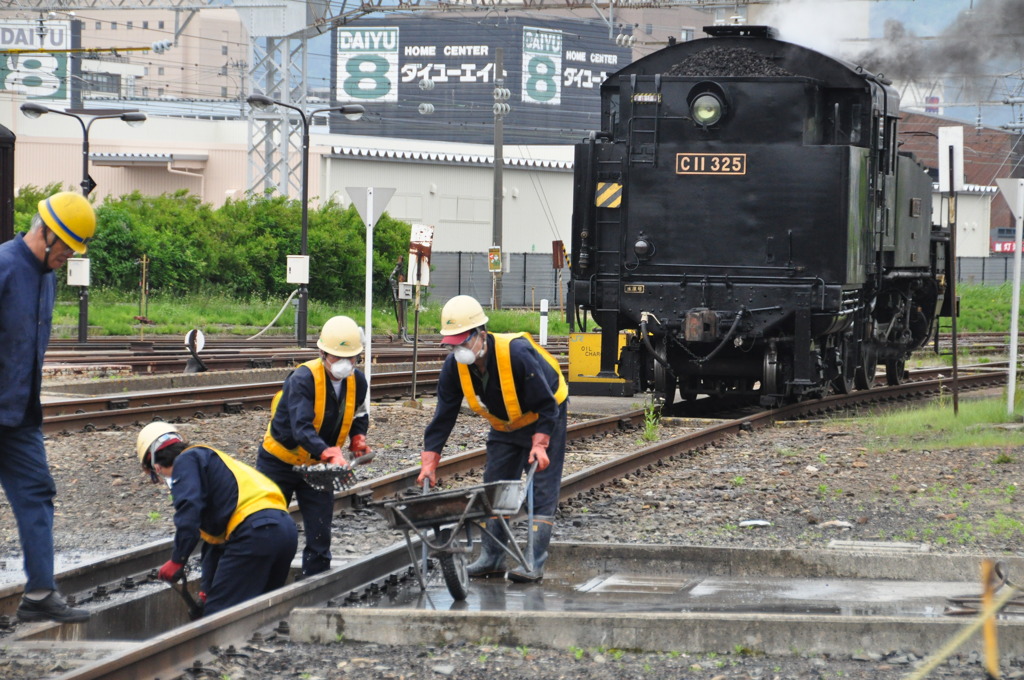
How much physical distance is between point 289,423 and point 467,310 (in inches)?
48.3

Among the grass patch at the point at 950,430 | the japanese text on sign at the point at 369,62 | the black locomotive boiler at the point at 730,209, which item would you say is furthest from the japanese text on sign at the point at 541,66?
the grass patch at the point at 950,430

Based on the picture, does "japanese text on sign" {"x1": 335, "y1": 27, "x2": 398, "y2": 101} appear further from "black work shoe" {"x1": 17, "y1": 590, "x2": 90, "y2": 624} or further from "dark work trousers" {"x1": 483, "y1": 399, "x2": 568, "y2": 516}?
"black work shoe" {"x1": 17, "y1": 590, "x2": 90, "y2": 624}

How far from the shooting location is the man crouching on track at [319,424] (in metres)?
7.25

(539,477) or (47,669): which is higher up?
(539,477)

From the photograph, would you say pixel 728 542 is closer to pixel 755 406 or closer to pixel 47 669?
pixel 47 669

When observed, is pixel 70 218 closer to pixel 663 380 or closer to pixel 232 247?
pixel 663 380

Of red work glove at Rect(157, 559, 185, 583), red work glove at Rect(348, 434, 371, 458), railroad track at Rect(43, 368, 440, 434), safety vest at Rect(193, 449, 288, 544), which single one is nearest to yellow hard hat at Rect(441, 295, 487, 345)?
red work glove at Rect(348, 434, 371, 458)

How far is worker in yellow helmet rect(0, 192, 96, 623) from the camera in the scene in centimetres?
602

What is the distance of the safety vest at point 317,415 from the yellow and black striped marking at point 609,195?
799 centimetres

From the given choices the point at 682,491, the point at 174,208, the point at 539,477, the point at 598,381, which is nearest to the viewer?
the point at 539,477

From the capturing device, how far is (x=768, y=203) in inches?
575

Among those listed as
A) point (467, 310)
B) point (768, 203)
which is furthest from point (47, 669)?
point (768, 203)

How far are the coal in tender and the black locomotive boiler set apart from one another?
15 mm

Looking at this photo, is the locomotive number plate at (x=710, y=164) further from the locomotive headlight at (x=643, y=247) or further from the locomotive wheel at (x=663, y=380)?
the locomotive wheel at (x=663, y=380)
